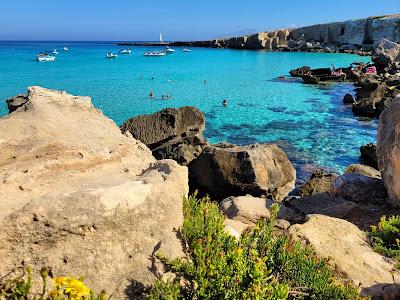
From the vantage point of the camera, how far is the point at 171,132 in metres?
19.4

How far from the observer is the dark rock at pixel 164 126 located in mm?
19000

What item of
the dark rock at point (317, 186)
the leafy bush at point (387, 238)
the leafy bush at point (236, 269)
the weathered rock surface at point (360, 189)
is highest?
the leafy bush at point (236, 269)

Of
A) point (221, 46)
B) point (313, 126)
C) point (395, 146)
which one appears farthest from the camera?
point (221, 46)

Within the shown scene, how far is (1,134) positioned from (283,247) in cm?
563

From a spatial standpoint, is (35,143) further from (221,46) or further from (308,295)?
(221,46)

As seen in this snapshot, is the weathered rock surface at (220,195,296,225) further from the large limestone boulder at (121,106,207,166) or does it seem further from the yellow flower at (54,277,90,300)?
the yellow flower at (54,277,90,300)

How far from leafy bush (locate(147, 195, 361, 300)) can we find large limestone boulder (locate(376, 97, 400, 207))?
6.70 metres

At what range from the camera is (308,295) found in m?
5.75

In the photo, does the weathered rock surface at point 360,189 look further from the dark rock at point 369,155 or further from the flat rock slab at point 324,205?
the dark rock at point 369,155

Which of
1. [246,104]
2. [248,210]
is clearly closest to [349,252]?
[248,210]

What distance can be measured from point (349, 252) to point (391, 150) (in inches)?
190

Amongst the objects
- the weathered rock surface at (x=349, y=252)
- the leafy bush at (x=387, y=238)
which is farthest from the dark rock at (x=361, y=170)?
the weathered rock surface at (x=349, y=252)

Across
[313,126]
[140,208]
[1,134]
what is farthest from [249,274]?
[313,126]

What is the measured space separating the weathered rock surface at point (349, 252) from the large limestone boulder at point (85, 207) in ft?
12.4
